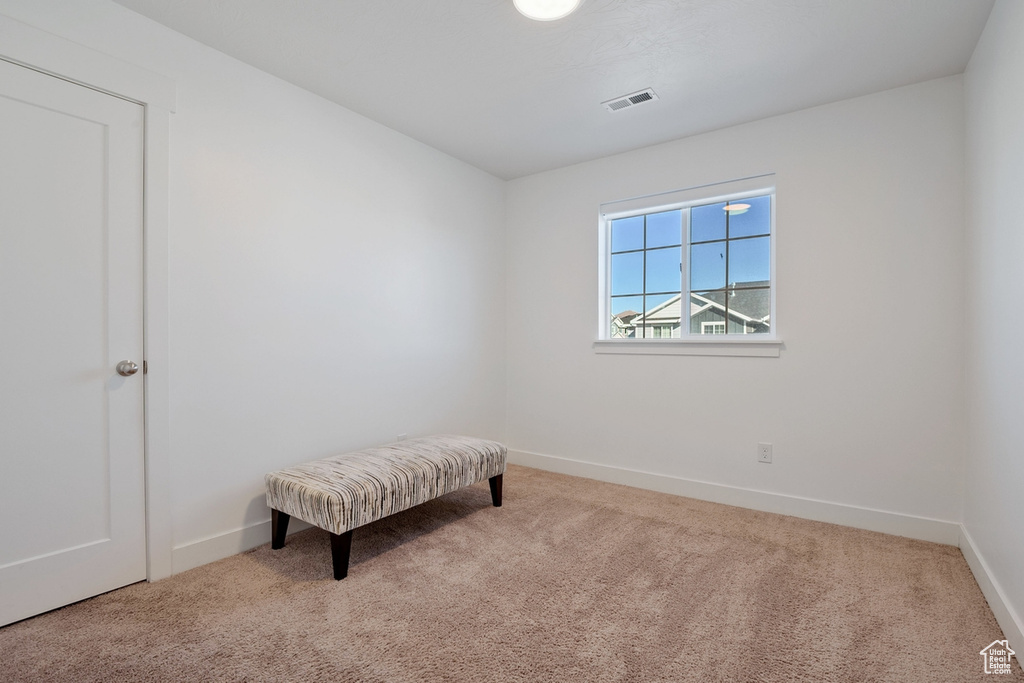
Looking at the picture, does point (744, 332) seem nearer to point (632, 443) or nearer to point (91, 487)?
point (632, 443)

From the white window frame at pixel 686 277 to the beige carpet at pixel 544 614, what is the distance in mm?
1111

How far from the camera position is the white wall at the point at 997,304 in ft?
5.54

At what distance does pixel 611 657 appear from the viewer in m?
1.61

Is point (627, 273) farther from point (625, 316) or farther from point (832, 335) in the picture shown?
point (832, 335)

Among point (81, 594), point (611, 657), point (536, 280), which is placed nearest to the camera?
point (611, 657)

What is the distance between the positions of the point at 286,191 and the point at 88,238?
36.1 inches

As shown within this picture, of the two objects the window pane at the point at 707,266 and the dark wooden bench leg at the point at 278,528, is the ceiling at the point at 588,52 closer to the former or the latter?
the window pane at the point at 707,266

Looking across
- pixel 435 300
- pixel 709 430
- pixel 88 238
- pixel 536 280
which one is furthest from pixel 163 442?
pixel 709 430

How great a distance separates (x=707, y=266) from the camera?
333 centimetres

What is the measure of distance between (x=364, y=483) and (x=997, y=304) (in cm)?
274

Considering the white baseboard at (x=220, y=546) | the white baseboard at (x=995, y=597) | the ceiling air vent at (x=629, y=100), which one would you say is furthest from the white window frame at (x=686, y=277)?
the white baseboard at (x=220, y=546)

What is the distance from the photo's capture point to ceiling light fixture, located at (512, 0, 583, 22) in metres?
1.96

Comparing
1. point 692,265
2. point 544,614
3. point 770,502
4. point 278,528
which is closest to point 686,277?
point 692,265

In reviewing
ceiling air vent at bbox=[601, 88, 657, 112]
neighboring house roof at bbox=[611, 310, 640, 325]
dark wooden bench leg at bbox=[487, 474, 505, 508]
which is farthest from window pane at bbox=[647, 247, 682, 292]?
dark wooden bench leg at bbox=[487, 474, 505, 508]
